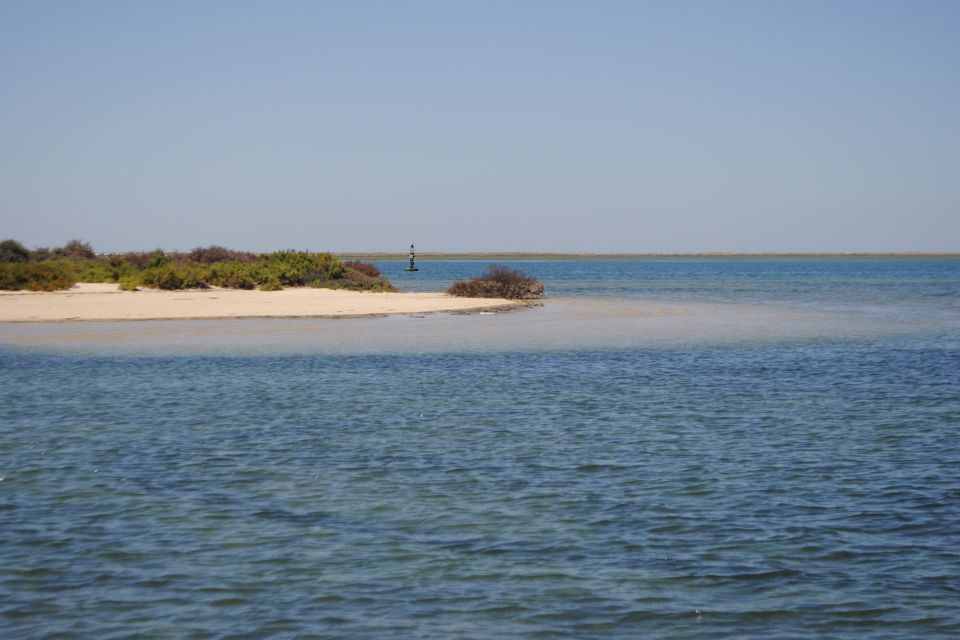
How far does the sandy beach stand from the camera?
4244 cm

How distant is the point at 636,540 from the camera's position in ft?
31.4

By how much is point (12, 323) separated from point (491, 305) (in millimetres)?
22229

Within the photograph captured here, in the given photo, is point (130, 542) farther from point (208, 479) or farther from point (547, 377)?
point (547, 377)

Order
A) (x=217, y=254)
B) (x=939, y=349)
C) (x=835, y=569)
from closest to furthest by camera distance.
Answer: (x=835, y=569) → (x=939, y=349) → (x=217, y=254)

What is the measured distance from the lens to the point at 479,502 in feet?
36.2

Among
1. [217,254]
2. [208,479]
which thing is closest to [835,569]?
[208,479]

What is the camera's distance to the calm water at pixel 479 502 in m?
7.82

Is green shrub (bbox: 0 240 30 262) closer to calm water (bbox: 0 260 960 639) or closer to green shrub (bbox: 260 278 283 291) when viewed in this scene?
green shrub (bbox: 260 278 283 291)

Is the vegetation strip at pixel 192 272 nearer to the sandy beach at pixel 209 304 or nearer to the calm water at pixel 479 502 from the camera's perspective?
the sandy beach at pixel 209 304

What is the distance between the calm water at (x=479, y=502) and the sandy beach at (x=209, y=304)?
1867cm

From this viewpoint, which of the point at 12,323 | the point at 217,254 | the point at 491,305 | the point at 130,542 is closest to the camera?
the point at 130,542

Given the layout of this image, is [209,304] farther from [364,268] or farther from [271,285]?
[364,268]

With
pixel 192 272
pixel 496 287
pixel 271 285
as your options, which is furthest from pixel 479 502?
pixel 192 272

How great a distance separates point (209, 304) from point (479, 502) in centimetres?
3822
